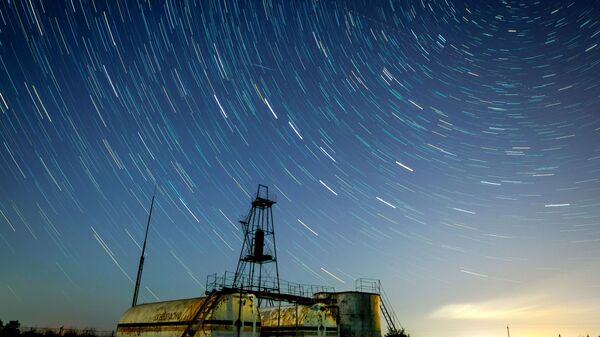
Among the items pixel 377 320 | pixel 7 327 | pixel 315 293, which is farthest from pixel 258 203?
pixel 7 327

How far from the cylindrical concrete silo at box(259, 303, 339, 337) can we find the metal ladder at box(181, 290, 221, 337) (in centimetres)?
763

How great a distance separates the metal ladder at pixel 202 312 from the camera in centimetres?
2338

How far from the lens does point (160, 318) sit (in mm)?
27969

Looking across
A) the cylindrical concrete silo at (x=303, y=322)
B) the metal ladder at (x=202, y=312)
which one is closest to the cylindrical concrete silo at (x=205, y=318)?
the metal ladder at (x=202, y=312)

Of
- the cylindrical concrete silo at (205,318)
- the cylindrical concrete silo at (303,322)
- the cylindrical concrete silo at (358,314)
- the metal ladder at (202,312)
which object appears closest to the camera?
the metal ladder at (202,312)

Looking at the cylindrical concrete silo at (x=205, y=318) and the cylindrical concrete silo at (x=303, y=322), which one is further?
the cylindrical concrete silo at (x=303, y=322)

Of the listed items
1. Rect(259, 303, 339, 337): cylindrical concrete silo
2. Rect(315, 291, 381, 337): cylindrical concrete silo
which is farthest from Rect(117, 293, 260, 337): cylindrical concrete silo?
Rect(315, 291, 381, 337): cylindrical concrete silo

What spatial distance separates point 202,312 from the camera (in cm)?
2506

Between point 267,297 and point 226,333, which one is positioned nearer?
point 226,333

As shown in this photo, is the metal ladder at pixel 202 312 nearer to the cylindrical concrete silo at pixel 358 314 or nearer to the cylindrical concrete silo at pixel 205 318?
the cylindrical concrete silo at pixel 205 318

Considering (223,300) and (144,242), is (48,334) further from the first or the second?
(223,300)

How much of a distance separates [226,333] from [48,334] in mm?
37320

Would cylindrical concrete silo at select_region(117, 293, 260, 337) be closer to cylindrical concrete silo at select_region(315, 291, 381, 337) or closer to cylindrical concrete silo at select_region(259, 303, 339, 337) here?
cylindrical concrete silo at select_region(259, 303, 339, 337)

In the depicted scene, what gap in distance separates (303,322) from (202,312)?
8261mm
